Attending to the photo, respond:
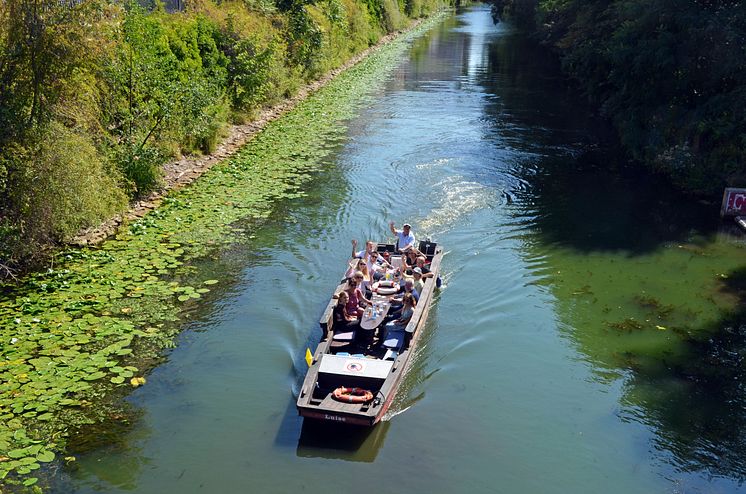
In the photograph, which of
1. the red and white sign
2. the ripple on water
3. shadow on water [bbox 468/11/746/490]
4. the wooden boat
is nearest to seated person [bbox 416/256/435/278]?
the wooden boat

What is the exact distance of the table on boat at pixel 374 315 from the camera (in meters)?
14.8

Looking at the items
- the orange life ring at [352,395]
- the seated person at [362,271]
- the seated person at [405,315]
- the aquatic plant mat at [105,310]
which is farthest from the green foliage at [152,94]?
the orange life ring at [352,395]

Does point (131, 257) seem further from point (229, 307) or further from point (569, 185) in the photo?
point (569, 185)

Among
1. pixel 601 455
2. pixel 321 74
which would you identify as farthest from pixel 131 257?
pixel 321 74

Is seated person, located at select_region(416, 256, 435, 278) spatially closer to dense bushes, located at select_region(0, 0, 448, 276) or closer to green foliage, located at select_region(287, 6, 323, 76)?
dense bushes, located at select_region(0, 0, 448, 276)

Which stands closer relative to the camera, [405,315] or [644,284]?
[405,315]

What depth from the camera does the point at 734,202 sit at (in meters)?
21.6

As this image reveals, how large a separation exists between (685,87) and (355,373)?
61.9 feet

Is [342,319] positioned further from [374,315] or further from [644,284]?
[644,284]

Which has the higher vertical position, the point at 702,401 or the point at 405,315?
the point at 405,315

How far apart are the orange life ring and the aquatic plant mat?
156 inches

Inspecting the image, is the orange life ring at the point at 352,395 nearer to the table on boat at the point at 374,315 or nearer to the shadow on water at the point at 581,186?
the table on boat at the point at 374,315

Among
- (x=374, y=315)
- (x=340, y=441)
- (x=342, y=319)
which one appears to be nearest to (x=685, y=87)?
(x=374, y=315)

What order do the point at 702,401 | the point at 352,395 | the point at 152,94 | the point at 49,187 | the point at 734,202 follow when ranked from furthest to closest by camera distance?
the point at 152,94
the point at 734,202
the point at 49,187
the point at 702,401
the point at 352,395
